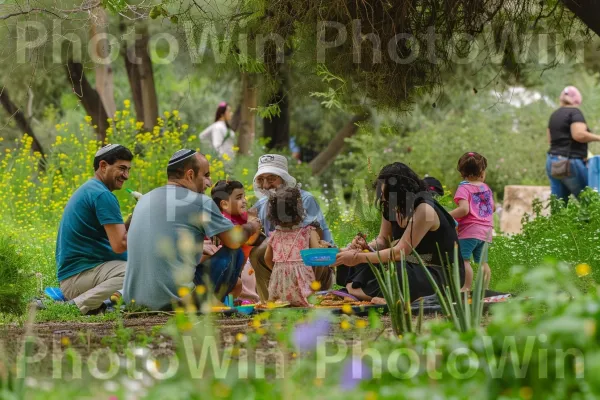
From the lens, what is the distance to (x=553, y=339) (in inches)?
118

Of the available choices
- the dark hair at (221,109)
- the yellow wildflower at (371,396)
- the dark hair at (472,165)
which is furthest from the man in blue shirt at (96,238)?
the dark hair at (221,109)

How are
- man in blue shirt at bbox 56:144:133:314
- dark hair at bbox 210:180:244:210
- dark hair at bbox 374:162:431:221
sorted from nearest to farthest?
dark hair at bbox 374:162:431:221, man in blue shirt at bbox 56:144:133:314, dark hair at bbox 210:180:244:210

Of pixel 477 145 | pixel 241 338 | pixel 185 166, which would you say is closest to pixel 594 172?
pixel 185 166

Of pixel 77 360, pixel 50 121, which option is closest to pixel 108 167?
pixel 77 360

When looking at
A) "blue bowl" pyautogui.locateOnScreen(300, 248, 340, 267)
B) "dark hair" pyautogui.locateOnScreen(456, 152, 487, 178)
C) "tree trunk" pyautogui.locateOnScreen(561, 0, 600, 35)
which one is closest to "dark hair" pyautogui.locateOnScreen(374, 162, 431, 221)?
"blue bowl" pyautogui.locateOnScreen(300, 248, 340, 267)

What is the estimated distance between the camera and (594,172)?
11047 millimetres

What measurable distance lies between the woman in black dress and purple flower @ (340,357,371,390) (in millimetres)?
2862

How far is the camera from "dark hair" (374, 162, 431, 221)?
21.1 feet

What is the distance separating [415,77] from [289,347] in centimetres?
323

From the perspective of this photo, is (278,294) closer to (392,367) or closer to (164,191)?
(164,191)

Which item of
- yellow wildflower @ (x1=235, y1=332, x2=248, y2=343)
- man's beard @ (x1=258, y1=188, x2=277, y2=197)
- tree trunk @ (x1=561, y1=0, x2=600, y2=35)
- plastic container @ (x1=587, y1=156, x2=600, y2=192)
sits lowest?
yellow wildflower @ (x1=235, y1=332, x2=248, y2=343)

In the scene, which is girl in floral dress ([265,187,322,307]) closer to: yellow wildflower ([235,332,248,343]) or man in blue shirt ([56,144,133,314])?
man in blue shirt ([56,144,133,314])

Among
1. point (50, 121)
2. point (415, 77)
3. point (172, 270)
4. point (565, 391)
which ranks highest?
point (50, 121)

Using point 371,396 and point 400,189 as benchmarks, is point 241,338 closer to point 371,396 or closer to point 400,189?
point 371,396
